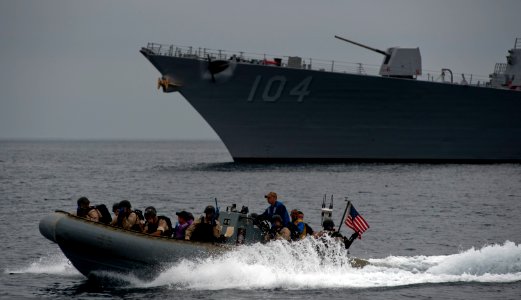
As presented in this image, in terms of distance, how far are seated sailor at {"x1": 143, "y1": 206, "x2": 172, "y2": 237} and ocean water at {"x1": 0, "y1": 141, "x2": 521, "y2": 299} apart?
0.90 m

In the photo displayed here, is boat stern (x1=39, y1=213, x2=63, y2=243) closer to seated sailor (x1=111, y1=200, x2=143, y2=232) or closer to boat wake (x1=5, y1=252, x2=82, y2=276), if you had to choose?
seated sailor (x1=111, y1=200, x2=143, y2=232)

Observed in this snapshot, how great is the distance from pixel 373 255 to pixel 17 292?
40.0 feet

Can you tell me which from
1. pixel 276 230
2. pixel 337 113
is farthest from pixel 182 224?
pixel 337 113

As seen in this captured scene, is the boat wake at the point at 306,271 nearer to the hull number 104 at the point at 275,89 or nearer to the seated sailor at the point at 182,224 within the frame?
the seated sailor at the point at 182,224

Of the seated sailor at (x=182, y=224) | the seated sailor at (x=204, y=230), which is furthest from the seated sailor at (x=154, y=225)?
the seated sailor at (x=204, y=230)

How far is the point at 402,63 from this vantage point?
7725cm

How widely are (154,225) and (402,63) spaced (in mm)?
56873

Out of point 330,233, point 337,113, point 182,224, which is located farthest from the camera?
point 337,113

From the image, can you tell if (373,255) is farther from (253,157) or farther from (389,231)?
(253,157)

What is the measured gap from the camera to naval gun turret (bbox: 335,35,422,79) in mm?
76062

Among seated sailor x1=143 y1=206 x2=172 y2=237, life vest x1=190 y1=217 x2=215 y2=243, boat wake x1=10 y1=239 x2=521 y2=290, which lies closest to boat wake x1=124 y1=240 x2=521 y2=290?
boat wake x1=10 y1=239 x2=521 y2=290

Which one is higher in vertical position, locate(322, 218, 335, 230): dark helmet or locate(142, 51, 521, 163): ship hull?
locate(142, 51, 521, 163): ship hull

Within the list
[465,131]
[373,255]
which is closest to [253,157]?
[465,131]

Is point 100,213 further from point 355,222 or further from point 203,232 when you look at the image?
point 355,222
